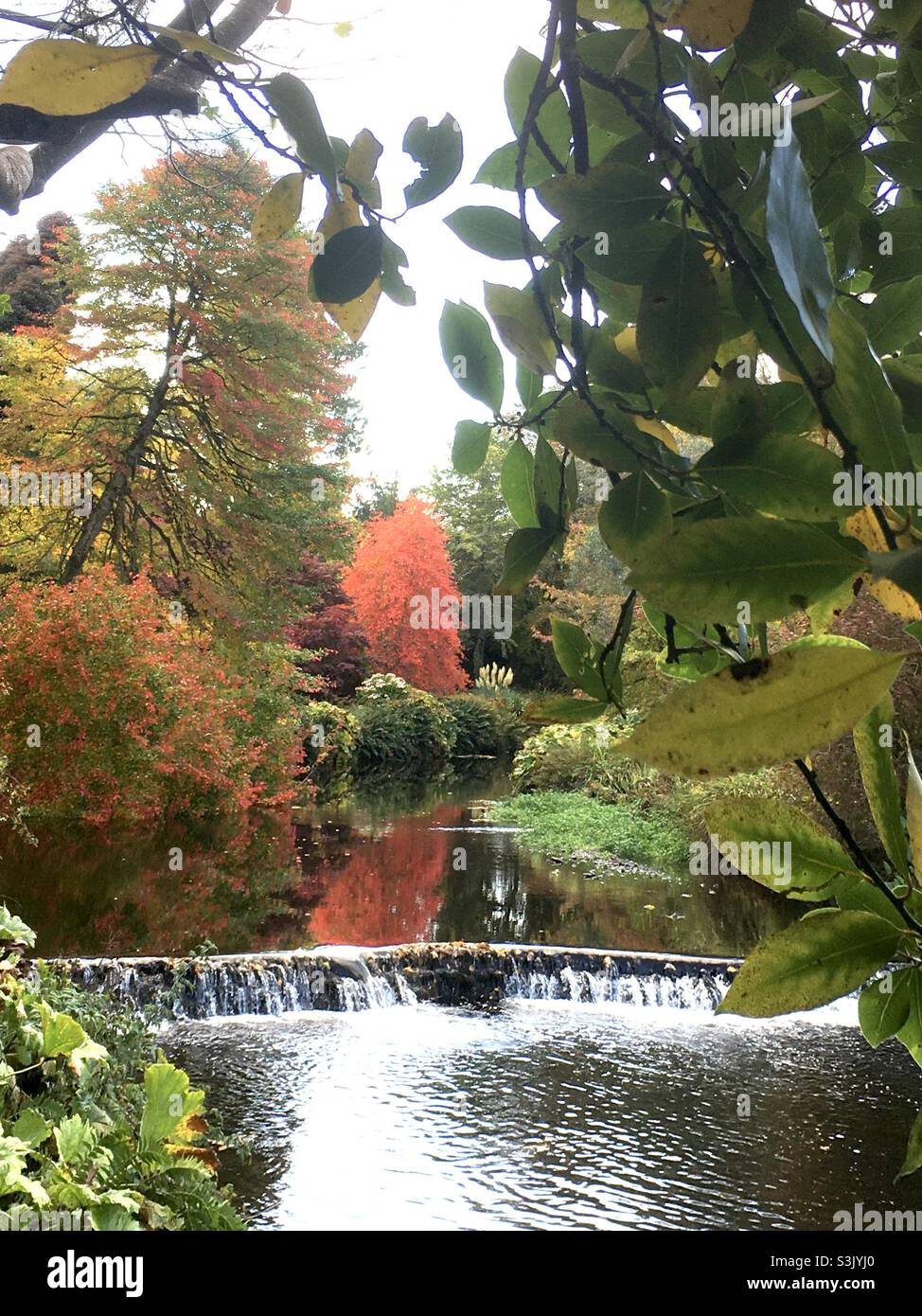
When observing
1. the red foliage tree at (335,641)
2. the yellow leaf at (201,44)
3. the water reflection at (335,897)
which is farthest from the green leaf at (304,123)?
the red foliage tree at (335,641)

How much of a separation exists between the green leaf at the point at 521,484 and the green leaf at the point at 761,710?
22 cm

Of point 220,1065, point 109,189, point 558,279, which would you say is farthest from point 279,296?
point 558,279

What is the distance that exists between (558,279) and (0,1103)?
2301mm

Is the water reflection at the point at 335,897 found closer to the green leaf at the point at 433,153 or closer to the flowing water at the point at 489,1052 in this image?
the flowing water at the point at 489,1052

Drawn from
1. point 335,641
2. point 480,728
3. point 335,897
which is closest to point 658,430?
point 335,897

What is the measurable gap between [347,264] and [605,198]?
12cm

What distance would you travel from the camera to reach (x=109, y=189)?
381 inches

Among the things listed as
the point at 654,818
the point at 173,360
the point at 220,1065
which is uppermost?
the point at 173,360

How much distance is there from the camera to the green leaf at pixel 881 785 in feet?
0.79

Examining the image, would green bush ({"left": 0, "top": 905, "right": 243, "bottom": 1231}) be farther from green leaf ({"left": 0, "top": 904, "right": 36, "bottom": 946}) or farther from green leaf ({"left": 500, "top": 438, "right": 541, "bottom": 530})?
green leaf ({"left": 500, "top": 438, "right": 541, "bottom": 530})

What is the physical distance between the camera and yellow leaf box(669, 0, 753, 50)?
302mm

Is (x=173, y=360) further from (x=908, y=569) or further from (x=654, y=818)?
(x=908, y=569)

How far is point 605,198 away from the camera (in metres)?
0.29

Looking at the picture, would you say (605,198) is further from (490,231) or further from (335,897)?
(335,897)
